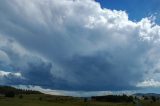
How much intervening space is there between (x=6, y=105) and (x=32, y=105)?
15.4m

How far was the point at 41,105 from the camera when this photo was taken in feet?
655

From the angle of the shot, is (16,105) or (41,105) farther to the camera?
(41,105)

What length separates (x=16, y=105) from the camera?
18462 cm

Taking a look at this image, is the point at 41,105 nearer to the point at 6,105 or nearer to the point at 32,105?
the point at 32,105

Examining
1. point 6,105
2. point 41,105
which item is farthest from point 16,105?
point 41,105

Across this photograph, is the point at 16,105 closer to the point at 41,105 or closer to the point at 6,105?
the point at 6,105

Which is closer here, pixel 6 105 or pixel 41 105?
pixel 6 105

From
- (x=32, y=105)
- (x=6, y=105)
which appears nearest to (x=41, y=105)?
(x=32, y=105)

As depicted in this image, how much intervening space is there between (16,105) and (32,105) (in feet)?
32.2

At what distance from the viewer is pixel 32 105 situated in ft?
627

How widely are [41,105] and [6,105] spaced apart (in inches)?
947

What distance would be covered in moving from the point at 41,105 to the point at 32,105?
9.16 metres

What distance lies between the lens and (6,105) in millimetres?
181125
